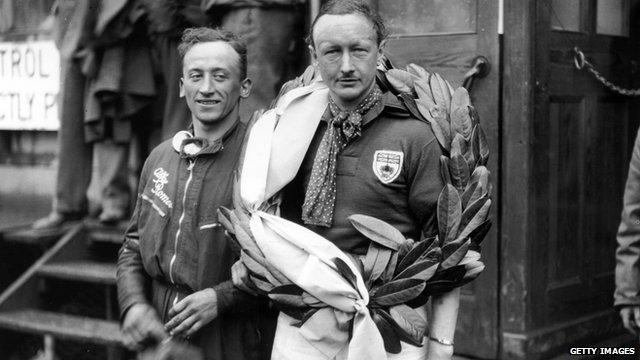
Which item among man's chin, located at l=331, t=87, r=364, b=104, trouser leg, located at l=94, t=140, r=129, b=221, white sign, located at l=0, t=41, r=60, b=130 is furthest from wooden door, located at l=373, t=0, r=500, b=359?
white sign, located at l=0, t=41, r=60, b=130

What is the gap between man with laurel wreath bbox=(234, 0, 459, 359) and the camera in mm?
2533

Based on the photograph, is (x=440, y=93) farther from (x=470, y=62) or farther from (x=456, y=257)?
(x=470, y=62)

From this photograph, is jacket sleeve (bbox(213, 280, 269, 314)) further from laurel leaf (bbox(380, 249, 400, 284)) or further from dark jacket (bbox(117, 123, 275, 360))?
laurel leaf (bbox(380, 249, 400, 284))

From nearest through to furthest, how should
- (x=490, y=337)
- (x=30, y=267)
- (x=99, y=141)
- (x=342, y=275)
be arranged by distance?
(x=342, y=275)
(x=490, y=337)
(x=99, y=141)
(x=30, y=267)

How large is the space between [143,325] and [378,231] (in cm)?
81

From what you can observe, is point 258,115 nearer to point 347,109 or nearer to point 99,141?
point 347,109

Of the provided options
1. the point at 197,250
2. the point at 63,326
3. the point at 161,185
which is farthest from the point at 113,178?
the point at 197,250

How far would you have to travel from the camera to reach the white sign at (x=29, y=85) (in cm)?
657

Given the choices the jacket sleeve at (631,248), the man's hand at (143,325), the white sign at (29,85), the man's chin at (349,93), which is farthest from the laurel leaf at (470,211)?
the white sign at (29,85)

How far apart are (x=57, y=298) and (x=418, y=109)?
3740mm

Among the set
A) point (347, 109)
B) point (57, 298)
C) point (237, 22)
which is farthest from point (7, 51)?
point (347, 109)

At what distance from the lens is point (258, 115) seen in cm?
285

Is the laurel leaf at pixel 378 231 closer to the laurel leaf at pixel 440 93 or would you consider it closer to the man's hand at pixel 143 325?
the laurel leaf at pixel 440 93

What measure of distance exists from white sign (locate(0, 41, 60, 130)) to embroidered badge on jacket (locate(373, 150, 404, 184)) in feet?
14.4
